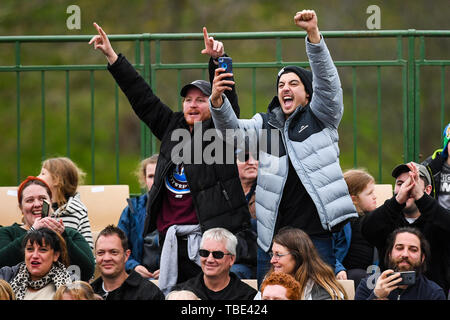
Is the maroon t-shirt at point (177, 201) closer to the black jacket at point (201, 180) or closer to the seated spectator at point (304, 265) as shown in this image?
the black jacket at point (201, 180)

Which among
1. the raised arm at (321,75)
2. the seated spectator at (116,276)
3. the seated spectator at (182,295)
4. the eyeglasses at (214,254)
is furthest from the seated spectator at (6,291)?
the raised arm at (321,75)

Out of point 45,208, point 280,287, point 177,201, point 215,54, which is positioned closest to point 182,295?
point 280,287

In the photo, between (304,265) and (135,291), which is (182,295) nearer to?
(135,291)

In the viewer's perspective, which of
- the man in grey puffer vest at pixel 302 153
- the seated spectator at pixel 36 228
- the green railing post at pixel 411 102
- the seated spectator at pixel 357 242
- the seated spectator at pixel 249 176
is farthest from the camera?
the green railing post at pixel 411 102

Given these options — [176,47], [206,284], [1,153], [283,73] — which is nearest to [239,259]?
[206,284]

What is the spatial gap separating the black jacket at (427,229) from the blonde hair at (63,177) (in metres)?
2.21

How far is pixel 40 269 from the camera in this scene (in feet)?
18.4

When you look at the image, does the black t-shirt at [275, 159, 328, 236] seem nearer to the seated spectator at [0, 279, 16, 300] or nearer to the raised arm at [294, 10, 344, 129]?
the raised arm at [294, 10, 344, 129]

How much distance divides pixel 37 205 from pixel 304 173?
6.33ft

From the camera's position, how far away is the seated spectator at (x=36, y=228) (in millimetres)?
5867

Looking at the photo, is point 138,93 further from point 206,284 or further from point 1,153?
point 1,153

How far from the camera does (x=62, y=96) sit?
14438 millimetres

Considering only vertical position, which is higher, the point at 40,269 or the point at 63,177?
the point at 63,177

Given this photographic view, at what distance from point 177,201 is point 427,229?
163 cm
